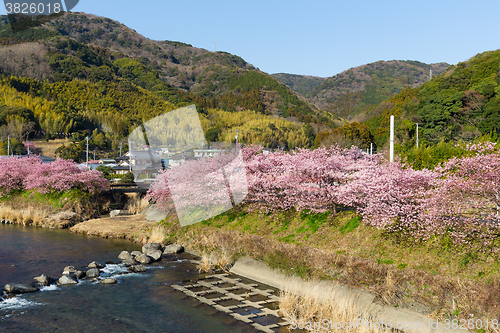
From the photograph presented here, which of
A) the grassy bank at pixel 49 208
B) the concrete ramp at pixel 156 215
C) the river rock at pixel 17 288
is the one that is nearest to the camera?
the river rock at pixel 17 288

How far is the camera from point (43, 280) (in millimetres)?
18891

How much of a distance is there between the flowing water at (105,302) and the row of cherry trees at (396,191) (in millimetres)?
7501

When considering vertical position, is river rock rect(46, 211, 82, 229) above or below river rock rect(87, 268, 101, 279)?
below

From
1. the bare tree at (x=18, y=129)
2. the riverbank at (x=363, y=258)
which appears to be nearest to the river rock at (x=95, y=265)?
the riverbank at (x=363, y=258)

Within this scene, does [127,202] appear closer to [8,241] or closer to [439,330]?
[8,241]

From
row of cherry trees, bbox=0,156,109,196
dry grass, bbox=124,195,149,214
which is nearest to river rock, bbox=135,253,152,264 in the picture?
→ row of cherry trees, bbox=0,156,109,196

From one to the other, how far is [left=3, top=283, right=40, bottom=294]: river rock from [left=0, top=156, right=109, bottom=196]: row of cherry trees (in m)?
24.4

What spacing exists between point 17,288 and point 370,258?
52.9 ft

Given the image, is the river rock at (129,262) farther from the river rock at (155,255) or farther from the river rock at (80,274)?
the river rock at (80,274)

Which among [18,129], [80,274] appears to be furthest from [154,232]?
[18,129]

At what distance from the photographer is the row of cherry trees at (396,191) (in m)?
14.3

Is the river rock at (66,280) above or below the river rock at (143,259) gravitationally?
above

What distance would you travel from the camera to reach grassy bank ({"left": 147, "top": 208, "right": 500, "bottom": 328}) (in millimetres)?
12883

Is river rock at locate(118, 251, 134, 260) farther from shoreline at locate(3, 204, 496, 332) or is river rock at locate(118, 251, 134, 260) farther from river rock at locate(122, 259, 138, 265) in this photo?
shoreline at locate(3, 204, 496, 332)
